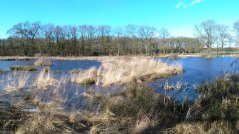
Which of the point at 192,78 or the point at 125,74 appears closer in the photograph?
the point at 125,74

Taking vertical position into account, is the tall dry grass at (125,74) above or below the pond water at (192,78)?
above

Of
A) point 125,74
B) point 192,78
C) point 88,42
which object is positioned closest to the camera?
point 125,74

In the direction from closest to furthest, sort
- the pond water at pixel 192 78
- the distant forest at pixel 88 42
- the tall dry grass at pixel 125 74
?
the pond water at pixel 192 78 < the tall dry grass at pixel 125 74 < the distant forest at pixel 88 42

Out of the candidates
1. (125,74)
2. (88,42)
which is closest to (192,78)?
(125,74)

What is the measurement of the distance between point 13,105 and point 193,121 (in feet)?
13.7

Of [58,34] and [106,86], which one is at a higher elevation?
[58,34]

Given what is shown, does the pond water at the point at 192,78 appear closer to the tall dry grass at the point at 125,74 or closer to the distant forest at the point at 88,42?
the tall dry grass at the point at 125,74

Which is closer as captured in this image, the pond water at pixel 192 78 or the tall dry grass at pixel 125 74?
the pond water at pixel 192 78

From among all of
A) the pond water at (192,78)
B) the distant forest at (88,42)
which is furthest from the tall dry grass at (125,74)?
the distant forest at (88,42)

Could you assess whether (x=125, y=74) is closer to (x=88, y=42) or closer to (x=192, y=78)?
(x=192, y=78)

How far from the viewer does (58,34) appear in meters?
68.6

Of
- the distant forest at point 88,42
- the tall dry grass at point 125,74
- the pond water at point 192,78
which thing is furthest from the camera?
the distant forest at point 88,42

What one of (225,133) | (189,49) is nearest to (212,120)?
(225,133)

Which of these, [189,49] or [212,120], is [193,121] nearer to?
[212,120]
